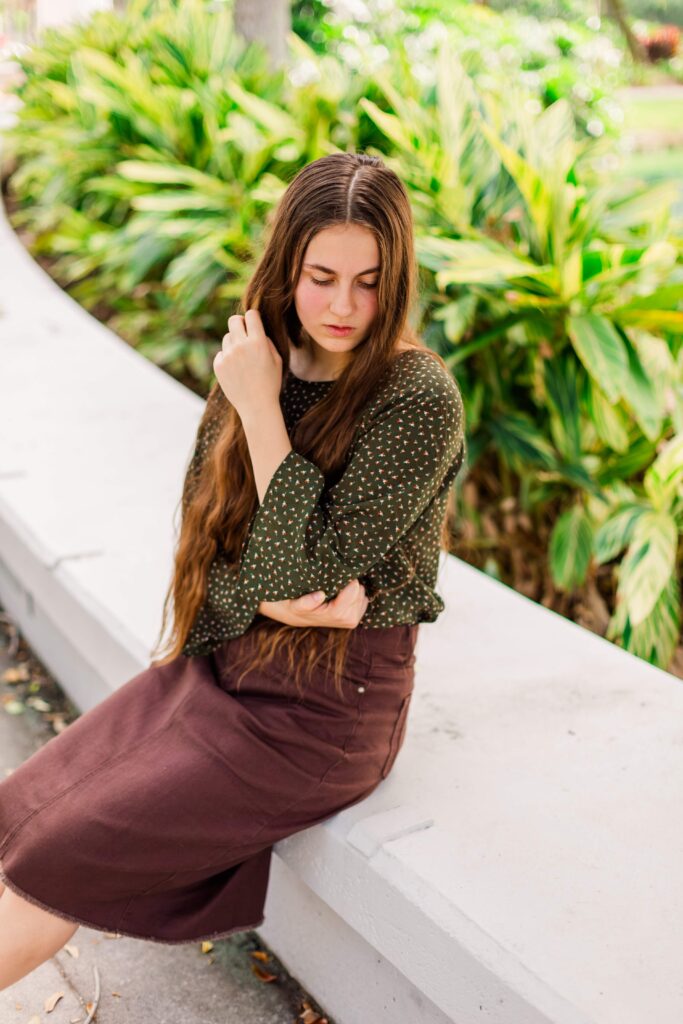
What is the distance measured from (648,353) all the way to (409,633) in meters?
1.55

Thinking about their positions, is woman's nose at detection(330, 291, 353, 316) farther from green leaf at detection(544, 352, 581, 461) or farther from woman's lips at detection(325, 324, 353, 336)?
green leaf at detection(544, 352, 581, 461)

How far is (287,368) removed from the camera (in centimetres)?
197

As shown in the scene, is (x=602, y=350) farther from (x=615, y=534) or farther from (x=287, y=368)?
(x=287, y=368)

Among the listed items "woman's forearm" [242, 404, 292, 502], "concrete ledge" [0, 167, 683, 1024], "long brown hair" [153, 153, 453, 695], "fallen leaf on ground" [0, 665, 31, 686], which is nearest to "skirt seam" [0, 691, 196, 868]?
"long brown hair" [153, 153, 453, 695]

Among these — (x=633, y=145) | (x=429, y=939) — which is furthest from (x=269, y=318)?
(x=633, y=145)

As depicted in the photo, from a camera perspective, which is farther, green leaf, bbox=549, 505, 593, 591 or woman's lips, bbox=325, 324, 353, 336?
green leaf, bbox=549, 505, 593, 591

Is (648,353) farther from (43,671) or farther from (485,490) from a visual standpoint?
(43,671)

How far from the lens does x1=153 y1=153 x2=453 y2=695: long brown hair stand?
174 centimetres

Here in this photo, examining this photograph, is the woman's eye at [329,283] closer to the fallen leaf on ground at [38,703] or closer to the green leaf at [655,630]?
the green leaf at [655,630]

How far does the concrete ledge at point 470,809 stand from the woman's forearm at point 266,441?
581 millimetres

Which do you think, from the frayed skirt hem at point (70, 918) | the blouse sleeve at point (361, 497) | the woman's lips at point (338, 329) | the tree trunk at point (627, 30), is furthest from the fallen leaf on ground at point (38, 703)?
the tree trunk at point (627, 30)

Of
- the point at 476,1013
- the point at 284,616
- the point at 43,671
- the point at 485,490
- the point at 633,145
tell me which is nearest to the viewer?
the point at 476,1013

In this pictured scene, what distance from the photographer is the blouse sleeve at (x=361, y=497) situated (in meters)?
1.76

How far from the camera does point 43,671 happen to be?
3.12m
